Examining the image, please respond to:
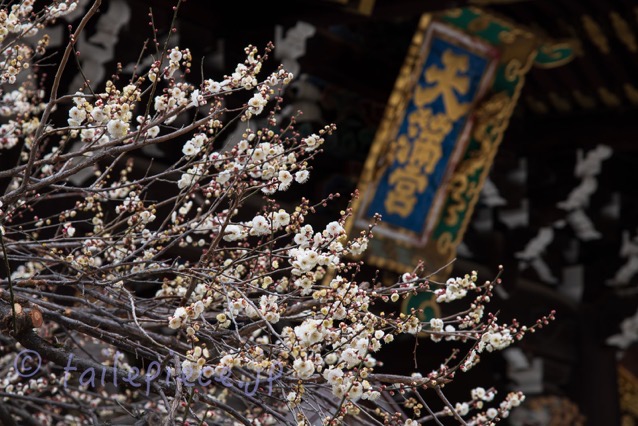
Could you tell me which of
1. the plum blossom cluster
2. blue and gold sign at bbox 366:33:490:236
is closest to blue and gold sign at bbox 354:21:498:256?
blue and gold sign at bbox 366:33:490:236

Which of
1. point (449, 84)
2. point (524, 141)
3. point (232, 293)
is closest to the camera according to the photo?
point (232, 293)

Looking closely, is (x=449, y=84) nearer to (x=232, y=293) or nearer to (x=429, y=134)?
(x=429, y=134)

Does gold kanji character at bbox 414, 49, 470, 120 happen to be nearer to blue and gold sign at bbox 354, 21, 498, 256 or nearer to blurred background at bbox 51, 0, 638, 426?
blue and gold sign at bbox 354, 21, 498, 256

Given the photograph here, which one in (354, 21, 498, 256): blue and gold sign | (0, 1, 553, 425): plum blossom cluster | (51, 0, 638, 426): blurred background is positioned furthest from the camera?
(354, 21, 498, 256): blue and gold sign

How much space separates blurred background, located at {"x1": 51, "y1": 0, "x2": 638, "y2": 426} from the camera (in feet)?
15.9

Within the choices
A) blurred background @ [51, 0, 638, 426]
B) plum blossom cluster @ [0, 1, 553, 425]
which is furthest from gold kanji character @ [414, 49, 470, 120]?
plum blossom cluster @ [0, 1, 553, 425]

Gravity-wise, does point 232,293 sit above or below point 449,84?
below

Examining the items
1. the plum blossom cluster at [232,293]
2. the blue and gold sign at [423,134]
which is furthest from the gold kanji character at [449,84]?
the plum blossom cluster at [232,293]

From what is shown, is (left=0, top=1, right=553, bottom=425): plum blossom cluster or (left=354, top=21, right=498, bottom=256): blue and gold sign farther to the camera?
(left=354, top=21, right=498, bottom=256): blue and gold sign

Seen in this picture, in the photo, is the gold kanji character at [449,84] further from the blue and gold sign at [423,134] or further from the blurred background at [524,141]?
the blurred background at [524,141]

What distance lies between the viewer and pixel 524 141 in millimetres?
6531

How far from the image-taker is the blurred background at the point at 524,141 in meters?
4.83

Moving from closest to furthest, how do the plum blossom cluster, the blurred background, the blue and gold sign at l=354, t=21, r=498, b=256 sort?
the plum blossom cluster, the blurred background, the blue and gold sign at l=354, t=21, r=498, b=256

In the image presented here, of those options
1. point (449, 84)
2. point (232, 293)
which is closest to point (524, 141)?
point (449, 84)
